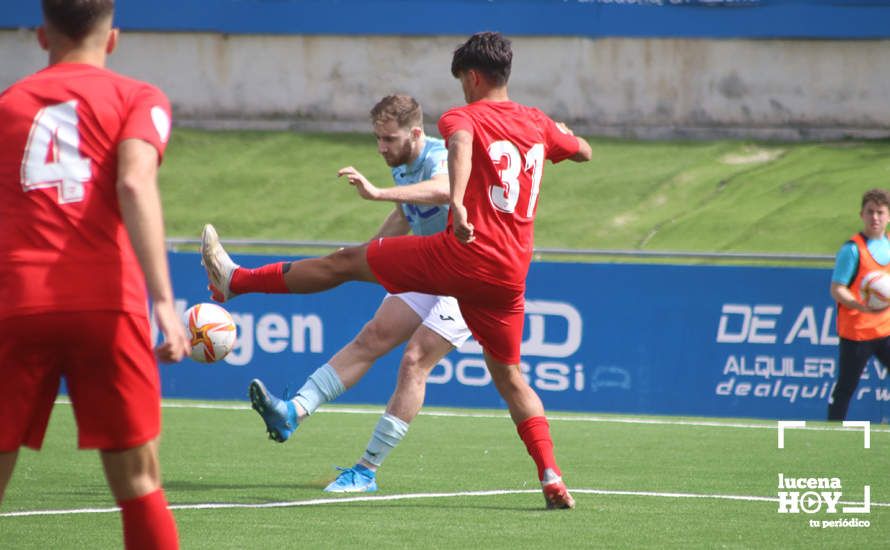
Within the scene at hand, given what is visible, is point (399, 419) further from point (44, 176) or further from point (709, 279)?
point (709, 279)

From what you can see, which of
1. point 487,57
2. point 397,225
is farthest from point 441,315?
point 487,57

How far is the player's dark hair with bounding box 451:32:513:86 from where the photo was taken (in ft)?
21.8

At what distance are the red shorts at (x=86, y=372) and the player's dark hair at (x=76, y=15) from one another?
2.85 ft

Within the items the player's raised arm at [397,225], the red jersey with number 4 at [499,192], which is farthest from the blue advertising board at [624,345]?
the red jersey with number 4 at [499,192]

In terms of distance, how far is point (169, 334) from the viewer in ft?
12.4

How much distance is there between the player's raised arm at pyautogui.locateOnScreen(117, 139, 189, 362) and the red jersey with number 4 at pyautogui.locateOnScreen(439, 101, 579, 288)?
9.06 ft

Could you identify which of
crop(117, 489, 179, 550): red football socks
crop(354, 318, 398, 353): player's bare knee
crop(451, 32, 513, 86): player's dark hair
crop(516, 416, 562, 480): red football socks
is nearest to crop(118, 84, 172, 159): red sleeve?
crop(117, 489, 179, 550): red football socks

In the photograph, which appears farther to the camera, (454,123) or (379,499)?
(379,499)

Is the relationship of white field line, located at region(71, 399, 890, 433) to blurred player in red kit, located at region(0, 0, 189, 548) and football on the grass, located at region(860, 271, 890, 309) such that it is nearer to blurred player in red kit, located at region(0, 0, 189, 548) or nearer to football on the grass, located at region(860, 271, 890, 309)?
football on the grass, located at region(860, 271, 890, 309)

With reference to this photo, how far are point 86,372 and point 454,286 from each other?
2.92 meters

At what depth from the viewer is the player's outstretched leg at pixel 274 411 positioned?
23.3ft

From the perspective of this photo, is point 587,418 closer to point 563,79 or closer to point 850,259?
point 850,259

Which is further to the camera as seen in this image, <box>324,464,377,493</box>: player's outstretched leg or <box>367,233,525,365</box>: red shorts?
<box>324,464,377,493</box>: player's outstretched leg

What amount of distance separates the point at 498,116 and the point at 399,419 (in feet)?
6.11
